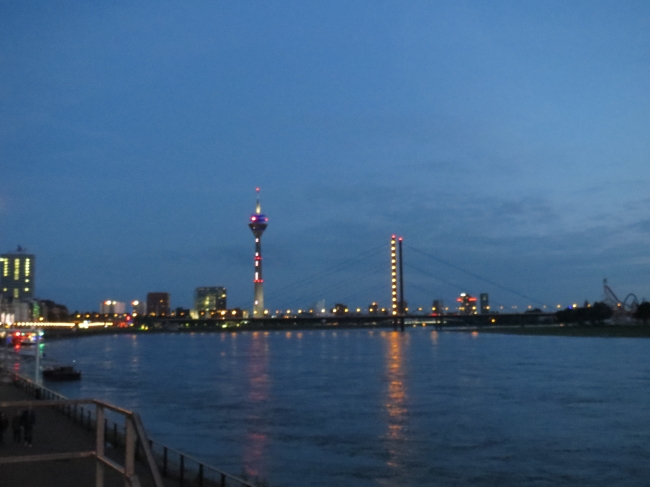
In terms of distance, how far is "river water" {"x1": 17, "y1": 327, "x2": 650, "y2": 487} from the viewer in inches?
536

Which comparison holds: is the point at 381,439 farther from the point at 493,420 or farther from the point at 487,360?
the point at 487,360

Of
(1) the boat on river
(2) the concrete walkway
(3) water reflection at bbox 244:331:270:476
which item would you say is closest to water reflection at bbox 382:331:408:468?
(3) water reflection at bbox 244:331:270:476

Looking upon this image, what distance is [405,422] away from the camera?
Result: 1969 cm

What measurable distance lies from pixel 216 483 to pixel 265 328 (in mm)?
161689

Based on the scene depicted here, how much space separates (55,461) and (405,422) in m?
11.7

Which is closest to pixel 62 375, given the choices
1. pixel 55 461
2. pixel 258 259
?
pixel 55 461

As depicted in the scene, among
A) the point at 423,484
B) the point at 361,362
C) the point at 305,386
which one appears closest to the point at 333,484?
the point at 423,484

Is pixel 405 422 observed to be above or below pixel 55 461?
below

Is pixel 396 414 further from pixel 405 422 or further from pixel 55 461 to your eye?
pixel 55 461

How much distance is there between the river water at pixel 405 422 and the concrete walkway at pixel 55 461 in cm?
252

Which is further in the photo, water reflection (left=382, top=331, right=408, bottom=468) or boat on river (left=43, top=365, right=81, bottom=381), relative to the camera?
boat on river (left=43, top=365, right=81, bottom=381)

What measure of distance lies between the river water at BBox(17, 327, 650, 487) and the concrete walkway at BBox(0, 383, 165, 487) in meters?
2.52

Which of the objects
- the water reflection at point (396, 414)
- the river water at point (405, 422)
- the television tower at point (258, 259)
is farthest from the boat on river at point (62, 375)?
the television tower at point (258, 259)

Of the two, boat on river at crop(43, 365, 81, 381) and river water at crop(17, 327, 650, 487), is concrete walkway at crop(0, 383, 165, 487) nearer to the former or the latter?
river water at crop(17, 327, 650, 487)
